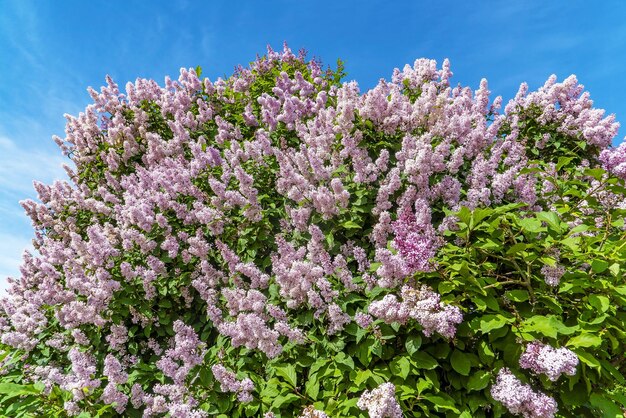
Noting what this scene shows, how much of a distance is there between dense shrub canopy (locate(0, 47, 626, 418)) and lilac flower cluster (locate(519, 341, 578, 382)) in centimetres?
2

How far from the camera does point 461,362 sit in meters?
3.26

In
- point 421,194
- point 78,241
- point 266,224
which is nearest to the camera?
point 421,194

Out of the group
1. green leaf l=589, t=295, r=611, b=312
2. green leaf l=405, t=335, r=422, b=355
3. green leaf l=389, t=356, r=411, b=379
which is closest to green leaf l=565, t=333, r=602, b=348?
green leaf l=589, t=295, r=611, b=312

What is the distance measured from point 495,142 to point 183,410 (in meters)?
5.27

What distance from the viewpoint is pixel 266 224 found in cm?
505

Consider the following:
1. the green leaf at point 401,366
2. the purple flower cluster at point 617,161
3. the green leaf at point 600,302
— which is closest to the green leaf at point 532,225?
the green leaf at point 600,302

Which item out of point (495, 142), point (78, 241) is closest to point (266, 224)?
point (78, 241)

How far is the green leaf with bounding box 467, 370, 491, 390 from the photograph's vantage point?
10.3ft

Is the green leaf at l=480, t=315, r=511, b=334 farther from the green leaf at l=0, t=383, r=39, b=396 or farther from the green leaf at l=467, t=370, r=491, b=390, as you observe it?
the green leaf at l=0, t=383, r=39, b=396

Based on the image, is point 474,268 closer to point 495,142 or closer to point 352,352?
point 352,352

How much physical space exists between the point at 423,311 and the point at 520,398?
0.86 meters

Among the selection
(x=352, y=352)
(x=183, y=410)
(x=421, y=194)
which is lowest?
(x=183, y=410)

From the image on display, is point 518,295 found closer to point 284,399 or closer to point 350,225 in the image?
point 350,225

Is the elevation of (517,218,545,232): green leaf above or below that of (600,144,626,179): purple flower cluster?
below
